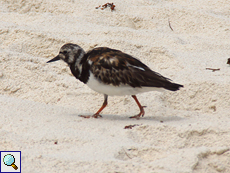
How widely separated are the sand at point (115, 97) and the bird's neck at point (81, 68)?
1.24 feet

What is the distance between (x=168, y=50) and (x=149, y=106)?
111 cm

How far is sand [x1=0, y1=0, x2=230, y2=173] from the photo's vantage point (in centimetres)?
255

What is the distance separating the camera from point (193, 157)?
252cm

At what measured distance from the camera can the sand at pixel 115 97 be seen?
2555 mm

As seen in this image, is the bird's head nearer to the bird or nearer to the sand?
the bird

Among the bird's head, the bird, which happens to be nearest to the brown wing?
the bird

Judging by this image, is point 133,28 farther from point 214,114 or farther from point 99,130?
point 99,130

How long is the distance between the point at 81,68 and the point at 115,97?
65 cm

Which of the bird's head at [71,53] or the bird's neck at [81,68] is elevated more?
the bird's head at [71,53]

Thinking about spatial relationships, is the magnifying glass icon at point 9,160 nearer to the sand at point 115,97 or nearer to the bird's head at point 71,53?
the sand at point 115,97

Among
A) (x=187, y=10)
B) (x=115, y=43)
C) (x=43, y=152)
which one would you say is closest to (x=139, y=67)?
(x=115, y=43)

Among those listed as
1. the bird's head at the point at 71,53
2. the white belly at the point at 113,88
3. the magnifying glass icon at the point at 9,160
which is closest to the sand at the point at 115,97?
the magnifying glass icon at the point at 9,160

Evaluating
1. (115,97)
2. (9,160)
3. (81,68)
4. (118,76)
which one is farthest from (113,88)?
(9,160)

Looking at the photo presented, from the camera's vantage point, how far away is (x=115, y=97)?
3.98 m
